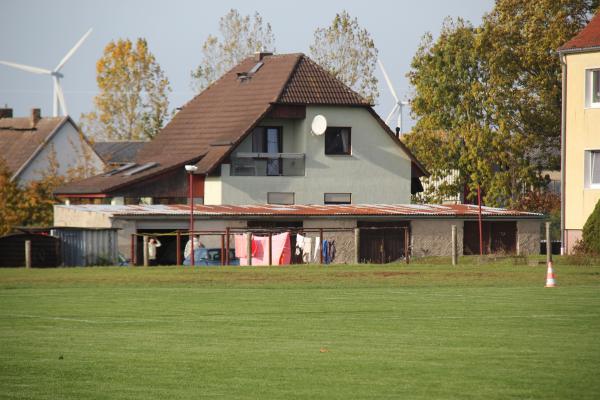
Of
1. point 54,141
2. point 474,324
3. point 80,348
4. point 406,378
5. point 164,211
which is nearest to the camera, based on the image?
point 406,378

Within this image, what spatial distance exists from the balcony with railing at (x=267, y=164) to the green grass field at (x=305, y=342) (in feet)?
113

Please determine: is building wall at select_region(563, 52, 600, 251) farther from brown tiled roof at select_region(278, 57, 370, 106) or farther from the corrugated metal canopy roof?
brown tiled roof at select_region(278, 57, 370, 106)

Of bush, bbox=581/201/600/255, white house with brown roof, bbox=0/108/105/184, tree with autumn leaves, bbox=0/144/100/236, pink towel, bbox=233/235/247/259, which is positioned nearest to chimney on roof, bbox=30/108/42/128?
white house with brown roof, bbox=0/108/105/184

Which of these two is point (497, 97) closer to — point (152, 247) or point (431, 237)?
point (431, 237)

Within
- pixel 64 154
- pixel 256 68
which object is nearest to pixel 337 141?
pixel 256 68

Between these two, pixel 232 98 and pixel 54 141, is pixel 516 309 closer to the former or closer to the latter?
pixel 232 98

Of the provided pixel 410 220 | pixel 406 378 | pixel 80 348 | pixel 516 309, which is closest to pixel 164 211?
pixel 410 220

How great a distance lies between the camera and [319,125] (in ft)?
227

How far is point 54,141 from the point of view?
96938mm

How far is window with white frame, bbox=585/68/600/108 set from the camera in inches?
2087

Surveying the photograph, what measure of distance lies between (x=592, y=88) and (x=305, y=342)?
37.5 m

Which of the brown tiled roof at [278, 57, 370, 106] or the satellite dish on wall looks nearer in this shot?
the satellite dish on wall

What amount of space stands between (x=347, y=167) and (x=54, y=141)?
107 feet

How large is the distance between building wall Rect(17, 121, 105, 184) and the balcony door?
75.2ft
